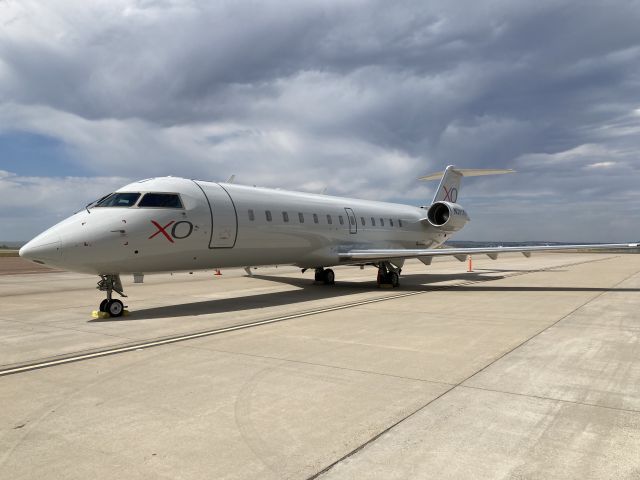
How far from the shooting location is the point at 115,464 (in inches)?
129

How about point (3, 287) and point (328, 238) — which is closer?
point (328, 238)

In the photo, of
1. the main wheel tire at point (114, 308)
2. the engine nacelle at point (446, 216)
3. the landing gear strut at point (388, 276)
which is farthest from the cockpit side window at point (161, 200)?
the engine nacelle at point (446, 216)

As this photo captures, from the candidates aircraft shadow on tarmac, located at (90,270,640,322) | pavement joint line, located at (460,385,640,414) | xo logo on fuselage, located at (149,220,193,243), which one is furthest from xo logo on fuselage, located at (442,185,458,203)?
pavement joint line, located at (460,385,640,414)


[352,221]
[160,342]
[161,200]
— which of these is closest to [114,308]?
[161,200]

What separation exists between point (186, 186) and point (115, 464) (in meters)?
8.97

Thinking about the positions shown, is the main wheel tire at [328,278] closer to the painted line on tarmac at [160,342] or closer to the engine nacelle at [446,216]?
the painted line on tarmac at [160,342]

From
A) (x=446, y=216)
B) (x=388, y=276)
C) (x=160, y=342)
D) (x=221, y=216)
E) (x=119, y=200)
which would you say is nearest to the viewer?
(x=160, y=342)

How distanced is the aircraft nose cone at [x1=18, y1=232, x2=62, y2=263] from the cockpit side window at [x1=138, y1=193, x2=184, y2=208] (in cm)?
191

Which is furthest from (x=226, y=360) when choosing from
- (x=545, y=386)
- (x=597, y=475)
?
(x=597, y=475)

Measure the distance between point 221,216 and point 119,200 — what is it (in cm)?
245

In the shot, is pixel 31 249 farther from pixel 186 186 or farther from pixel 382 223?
pixel 382 223

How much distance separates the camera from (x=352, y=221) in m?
17.5

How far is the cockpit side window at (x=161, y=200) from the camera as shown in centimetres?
1058

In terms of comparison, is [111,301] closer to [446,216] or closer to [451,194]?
[446,216]
